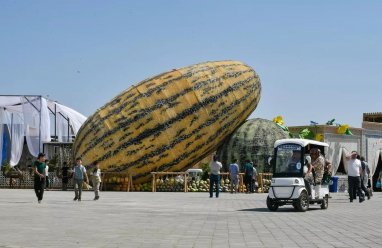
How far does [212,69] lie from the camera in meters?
32.1

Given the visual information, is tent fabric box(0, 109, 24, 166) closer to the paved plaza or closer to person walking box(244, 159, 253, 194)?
person walking box(244, 159, 253, 194)

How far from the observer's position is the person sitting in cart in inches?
733

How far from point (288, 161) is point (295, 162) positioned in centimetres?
20

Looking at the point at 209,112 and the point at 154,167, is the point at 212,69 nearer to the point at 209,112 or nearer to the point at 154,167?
the point at 209,112

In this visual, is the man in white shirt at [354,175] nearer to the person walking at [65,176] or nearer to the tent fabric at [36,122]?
the person walking at [65,176]

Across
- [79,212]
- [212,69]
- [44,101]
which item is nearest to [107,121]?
[212,69]

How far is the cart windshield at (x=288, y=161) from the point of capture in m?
18.6

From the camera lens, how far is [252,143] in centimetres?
3334

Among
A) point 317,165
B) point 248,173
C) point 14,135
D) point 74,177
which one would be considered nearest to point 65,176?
point 14,135

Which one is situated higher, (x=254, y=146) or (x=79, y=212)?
(x=254, y=146)

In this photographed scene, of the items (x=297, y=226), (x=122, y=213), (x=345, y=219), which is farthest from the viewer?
(x=122, y=213)

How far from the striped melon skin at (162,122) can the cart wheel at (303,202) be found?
42.2ft

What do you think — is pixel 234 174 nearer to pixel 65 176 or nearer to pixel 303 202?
pixel 65 176

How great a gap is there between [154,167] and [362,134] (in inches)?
667
